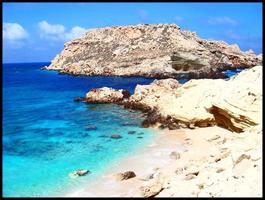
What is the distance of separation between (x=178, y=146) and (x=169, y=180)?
7.31 m

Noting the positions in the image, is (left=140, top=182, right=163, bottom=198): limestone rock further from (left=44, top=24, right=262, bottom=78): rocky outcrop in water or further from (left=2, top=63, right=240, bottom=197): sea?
(left=44, top=24, right=262, bottom=78): rocky outcrop in water

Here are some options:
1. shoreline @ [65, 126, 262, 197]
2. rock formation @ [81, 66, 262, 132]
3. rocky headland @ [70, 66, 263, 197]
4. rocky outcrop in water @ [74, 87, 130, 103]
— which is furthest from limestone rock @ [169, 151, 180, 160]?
rocky outcrop in water @ [74, 87, 130, 103]

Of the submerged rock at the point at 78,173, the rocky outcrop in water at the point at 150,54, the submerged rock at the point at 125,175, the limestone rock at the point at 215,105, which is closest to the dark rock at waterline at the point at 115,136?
the limestone rock at the point at 215,105

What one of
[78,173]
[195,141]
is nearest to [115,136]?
[195,141]

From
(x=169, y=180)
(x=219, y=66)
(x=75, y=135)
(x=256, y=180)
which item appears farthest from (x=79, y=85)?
(x=256, y=180)

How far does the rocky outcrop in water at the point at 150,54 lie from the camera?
270ft

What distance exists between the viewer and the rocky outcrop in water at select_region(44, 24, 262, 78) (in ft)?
270

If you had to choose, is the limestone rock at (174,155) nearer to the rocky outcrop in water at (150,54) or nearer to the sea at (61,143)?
the sea at (61,143)

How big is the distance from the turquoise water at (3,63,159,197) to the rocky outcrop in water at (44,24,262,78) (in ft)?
133

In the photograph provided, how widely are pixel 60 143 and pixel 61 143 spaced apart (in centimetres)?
7

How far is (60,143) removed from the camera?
86.3 feet

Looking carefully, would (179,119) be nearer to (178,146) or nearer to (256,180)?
(178,146)

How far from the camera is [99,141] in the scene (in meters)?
26.4

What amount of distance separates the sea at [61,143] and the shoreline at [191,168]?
1.05 metres
